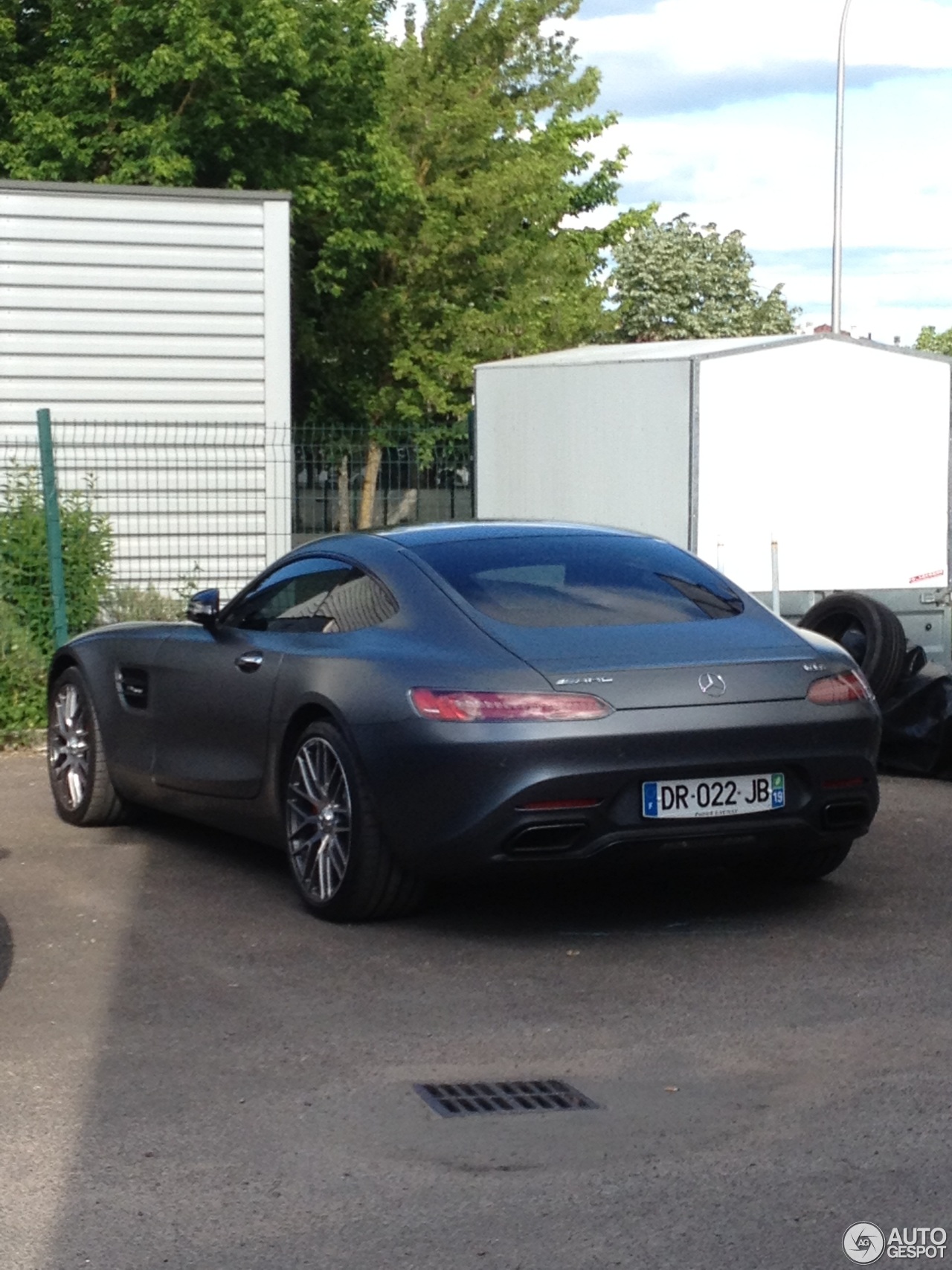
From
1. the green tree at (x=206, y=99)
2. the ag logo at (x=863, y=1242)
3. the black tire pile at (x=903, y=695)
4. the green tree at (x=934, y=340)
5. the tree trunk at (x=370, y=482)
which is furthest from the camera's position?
the green tree at (x=934, y=340)

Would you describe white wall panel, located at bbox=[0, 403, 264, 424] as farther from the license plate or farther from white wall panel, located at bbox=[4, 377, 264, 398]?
the license plate

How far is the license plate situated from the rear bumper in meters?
0.02

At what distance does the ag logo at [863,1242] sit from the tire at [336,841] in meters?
3.19

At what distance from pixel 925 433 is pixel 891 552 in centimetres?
95

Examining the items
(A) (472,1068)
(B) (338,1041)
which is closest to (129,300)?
(B) (338,1041)

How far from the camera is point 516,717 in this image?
684cm

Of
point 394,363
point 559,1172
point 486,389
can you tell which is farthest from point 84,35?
point 559,1172

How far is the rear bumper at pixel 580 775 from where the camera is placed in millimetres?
6812

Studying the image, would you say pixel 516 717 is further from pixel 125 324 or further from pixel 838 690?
pixel 125 324

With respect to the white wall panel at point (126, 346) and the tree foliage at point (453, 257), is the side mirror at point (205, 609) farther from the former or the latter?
the tree foliage at point (453, 257)

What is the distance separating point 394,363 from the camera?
1612 inches

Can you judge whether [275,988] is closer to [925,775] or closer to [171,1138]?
[171,1138]

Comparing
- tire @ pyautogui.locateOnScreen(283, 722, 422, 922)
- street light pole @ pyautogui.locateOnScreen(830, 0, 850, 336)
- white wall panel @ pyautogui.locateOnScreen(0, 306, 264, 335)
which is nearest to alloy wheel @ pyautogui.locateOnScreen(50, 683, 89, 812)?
tire @ pyautogui.locateOnScreen(283, 722, 422, 922)

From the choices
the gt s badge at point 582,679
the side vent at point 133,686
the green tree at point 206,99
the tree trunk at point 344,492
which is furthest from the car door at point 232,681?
the green tree at point 206,99
